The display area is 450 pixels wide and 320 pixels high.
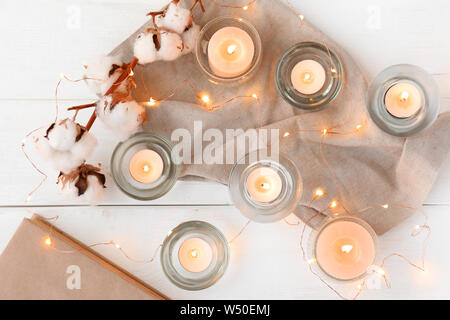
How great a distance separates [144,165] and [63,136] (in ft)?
0.47

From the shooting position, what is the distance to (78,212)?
75 centimetres

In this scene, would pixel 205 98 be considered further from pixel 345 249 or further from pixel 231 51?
pixel 345 249

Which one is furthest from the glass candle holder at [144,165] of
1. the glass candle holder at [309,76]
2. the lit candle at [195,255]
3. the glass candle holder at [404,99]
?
the glass candle holder at [404,99]

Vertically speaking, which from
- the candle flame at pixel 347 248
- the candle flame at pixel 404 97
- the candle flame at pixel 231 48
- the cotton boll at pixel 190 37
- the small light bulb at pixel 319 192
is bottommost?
the candle flame at pixel 347 248

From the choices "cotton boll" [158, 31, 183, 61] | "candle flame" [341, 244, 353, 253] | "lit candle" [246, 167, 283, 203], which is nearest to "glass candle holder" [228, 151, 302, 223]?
"lit candle" [246, 167, 283, 203]

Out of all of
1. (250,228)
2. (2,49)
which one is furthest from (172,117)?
(2,49)

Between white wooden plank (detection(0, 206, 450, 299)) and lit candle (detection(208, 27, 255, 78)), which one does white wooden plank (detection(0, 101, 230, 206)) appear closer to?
white wooden plank (detection(0, 206, 450, 299))

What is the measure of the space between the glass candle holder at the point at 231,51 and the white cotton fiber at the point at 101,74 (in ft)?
0.47

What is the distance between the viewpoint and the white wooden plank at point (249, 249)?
0.73 meters

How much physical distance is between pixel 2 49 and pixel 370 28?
66 centimetres

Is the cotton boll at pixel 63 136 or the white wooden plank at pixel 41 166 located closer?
the cotton boll at pixel 63 136

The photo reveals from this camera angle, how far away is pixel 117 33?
2.49 feet

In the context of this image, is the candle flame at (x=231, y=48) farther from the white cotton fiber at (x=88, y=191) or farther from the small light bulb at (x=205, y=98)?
the white cotton fiber at (x=88, y=191)
